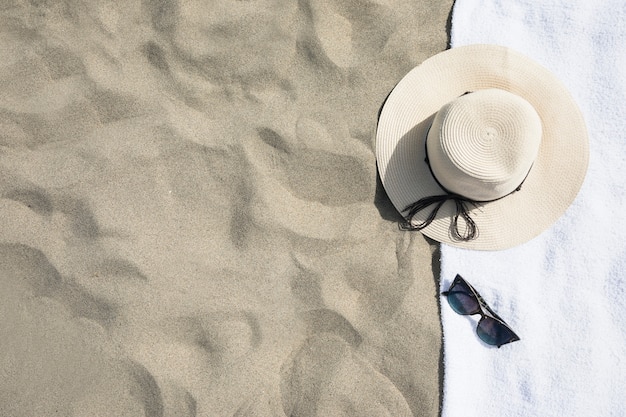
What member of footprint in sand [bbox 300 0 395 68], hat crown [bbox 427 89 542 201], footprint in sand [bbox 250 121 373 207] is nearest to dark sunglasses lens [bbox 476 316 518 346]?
hat crown [bbox 427 89 542 201]

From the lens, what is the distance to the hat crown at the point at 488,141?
1678mm

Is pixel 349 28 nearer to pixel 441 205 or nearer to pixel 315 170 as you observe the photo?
pixel 315 170

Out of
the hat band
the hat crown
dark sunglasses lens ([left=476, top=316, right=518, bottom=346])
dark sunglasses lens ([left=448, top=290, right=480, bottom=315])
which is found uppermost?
the hat crown

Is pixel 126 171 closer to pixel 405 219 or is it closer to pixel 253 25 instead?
pixel 253 25

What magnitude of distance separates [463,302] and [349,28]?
1.11 metres

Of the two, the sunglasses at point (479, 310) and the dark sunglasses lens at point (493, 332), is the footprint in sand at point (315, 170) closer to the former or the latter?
the sunglasses at point (479, 310)

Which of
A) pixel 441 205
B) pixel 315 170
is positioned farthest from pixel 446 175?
pixel 315 170

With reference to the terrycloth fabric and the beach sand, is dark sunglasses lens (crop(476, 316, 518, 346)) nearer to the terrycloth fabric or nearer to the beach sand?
the terrycloth fabric

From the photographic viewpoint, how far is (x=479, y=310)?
1.90m

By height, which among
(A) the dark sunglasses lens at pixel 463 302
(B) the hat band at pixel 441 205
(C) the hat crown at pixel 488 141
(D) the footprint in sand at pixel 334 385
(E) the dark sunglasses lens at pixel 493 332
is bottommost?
(D) the footprint in sand at pixel 334 385

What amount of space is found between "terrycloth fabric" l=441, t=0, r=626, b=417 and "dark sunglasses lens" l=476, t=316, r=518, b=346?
32mm

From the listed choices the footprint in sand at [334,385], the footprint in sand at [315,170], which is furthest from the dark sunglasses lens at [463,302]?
the footprint in sand at [315,170]

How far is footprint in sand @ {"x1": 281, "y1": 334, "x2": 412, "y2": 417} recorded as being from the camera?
1888 millimetres

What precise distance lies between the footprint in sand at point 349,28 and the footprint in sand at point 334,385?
105cm
